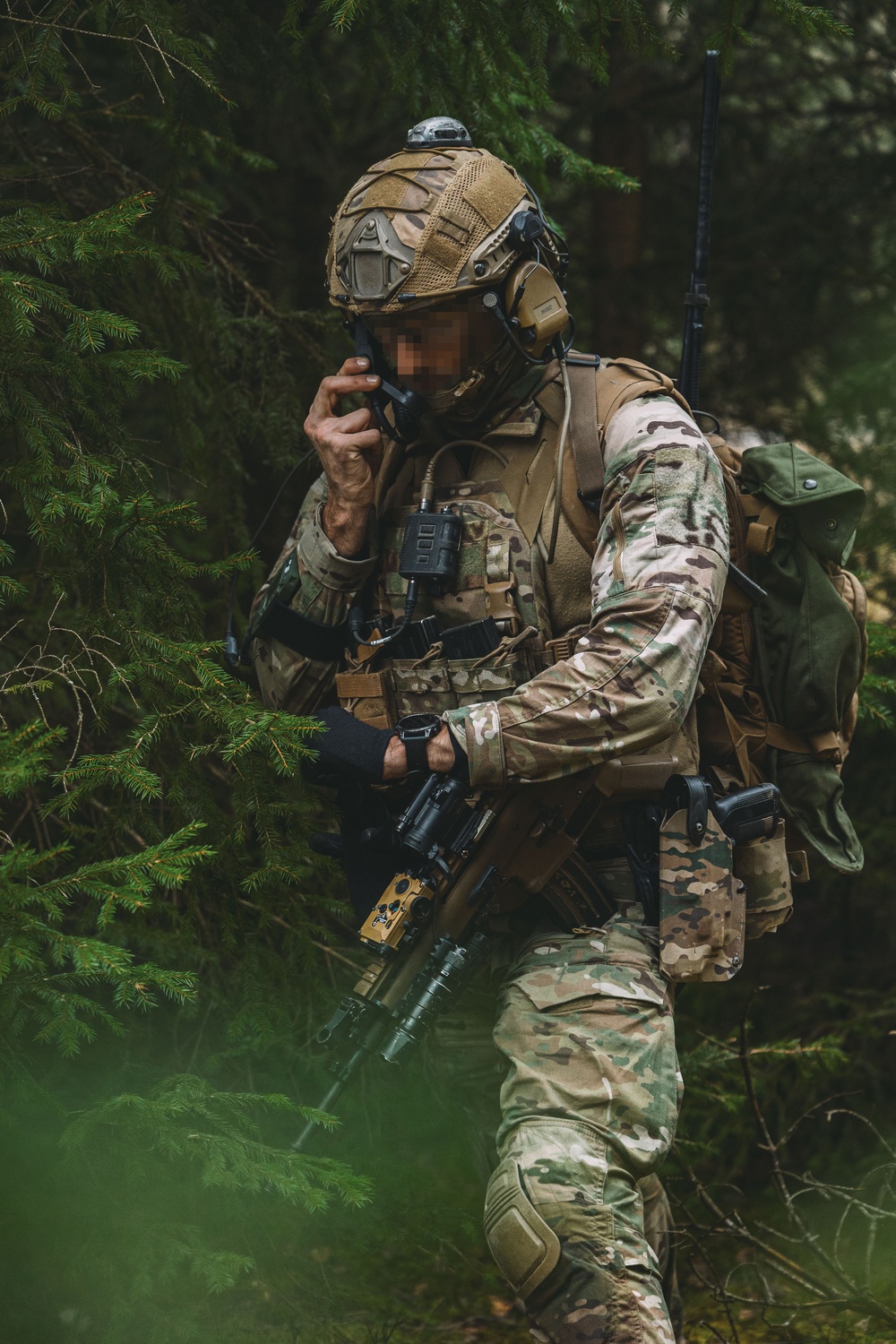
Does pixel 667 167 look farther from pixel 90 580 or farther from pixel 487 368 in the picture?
pixel 90 580

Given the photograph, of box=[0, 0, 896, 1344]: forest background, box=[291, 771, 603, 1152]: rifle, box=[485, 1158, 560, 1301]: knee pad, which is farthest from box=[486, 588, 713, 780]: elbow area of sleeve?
box=[485, 1158, 560, 1301]: knee pad

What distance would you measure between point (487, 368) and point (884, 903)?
12.0ft

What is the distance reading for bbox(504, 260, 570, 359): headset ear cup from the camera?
2.93 m

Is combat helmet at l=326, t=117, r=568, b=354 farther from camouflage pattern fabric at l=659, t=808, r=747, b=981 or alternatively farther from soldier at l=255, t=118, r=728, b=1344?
camouflage pattern fabric at l=659, t=808, r=747, b=981

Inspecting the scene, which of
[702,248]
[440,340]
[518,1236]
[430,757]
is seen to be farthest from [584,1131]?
[702,248]

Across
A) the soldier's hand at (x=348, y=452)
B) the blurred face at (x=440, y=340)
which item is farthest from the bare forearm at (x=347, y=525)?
the blurred face at (x=440, y=340)

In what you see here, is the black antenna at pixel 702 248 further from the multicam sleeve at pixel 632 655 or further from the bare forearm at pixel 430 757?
the bare forearm at pixel 430 757

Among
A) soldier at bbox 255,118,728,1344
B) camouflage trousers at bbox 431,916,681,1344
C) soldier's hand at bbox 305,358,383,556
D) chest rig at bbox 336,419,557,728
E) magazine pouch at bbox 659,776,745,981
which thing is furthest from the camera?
soldier's hand at bbox 305,358,383,556

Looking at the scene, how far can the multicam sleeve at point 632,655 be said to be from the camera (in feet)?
8.53

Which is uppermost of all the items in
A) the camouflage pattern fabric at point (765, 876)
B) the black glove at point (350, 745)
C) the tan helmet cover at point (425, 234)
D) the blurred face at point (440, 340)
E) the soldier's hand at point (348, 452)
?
the tan helmet cover at point (425, 234)

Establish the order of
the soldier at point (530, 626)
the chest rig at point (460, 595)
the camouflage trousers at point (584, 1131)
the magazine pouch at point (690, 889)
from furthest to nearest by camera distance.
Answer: the chest rig at point (460, 595) < the magazine pouch at point (690, 889) < the soldier at point (530, 626) < the camouflage trousers at point (584, 1131)

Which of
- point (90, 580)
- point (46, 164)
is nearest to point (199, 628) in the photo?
point (90, 580)

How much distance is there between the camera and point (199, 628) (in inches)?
121

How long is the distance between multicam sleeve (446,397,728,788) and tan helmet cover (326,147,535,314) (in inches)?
24.5
